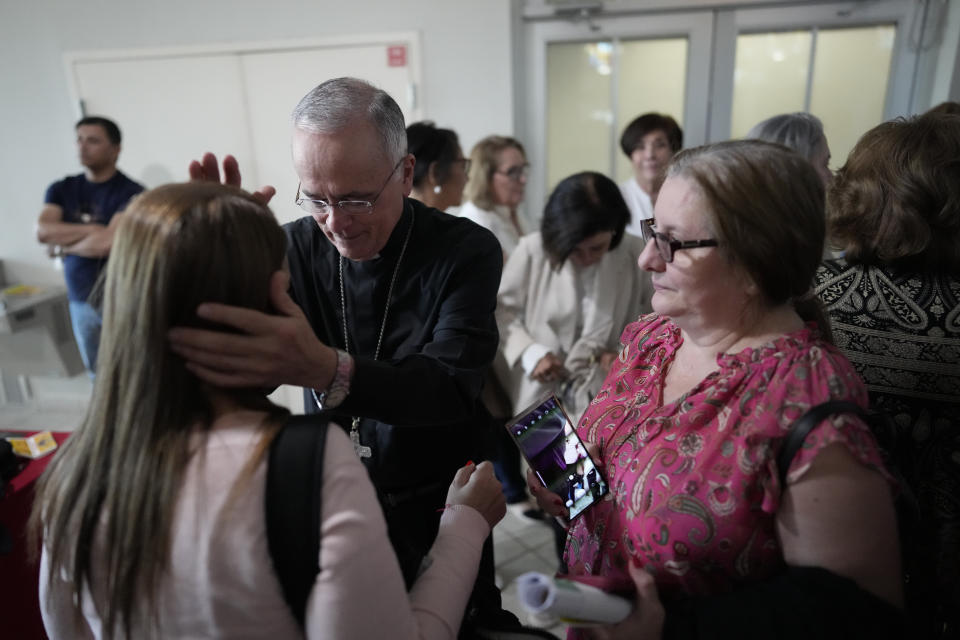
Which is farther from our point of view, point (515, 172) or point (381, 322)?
point (515, 172)

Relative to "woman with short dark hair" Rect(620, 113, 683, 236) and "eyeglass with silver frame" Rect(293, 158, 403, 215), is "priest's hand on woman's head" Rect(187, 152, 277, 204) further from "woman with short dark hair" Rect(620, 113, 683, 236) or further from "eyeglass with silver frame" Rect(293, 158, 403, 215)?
"woman with short dark hair" Rect(620, 113, 683, 236)

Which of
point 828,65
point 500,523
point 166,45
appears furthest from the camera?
point 166,45

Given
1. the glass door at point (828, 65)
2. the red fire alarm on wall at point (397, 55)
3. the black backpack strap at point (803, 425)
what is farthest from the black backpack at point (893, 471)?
the red fire alarm on wall at point (397, 55)

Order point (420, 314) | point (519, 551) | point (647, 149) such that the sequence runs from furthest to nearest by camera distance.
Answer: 1. point (647, 149)
2. point (519, 551)
3. point (420, 314)

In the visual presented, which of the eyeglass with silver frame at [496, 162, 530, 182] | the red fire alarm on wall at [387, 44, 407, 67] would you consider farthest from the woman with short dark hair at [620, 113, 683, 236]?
the red fire alarm on wall at [387, 44, 407, 67]

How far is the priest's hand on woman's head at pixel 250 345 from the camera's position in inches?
29.0

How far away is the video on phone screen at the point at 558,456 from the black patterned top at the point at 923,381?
0.60 meters

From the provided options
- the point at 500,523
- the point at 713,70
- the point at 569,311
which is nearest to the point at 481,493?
the point at 569,311

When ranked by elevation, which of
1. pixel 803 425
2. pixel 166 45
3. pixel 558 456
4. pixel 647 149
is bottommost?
pixel 558 456

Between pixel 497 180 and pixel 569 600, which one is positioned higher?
pixel 497 180

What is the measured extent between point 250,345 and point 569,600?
52 centimetres

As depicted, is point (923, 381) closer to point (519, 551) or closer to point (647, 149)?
point (519, 551)

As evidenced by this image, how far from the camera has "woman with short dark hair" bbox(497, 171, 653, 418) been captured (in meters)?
2.30

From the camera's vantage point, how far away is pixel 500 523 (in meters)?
3.11
